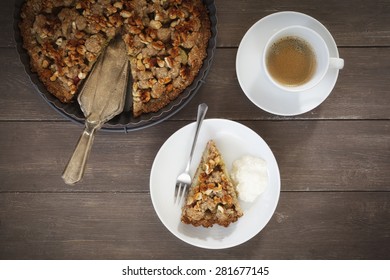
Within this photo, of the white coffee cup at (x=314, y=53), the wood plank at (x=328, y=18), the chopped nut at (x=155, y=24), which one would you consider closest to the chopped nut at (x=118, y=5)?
the chopped nut at (x=155, y=24)

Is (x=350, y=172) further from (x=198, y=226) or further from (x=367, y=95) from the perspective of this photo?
(x=198, y=226)

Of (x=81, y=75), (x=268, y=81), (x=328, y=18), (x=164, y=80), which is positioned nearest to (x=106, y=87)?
(x=81, y=75)

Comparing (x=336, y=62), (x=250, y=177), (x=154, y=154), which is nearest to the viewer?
(x=336, y=62)

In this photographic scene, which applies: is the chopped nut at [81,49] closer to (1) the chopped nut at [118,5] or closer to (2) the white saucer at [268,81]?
(1) the chopped nut at [118,5]

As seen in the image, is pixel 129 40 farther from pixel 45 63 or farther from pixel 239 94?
pixel 239 94

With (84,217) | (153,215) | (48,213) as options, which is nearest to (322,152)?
(153,215)

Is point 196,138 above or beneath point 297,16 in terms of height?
beneath
